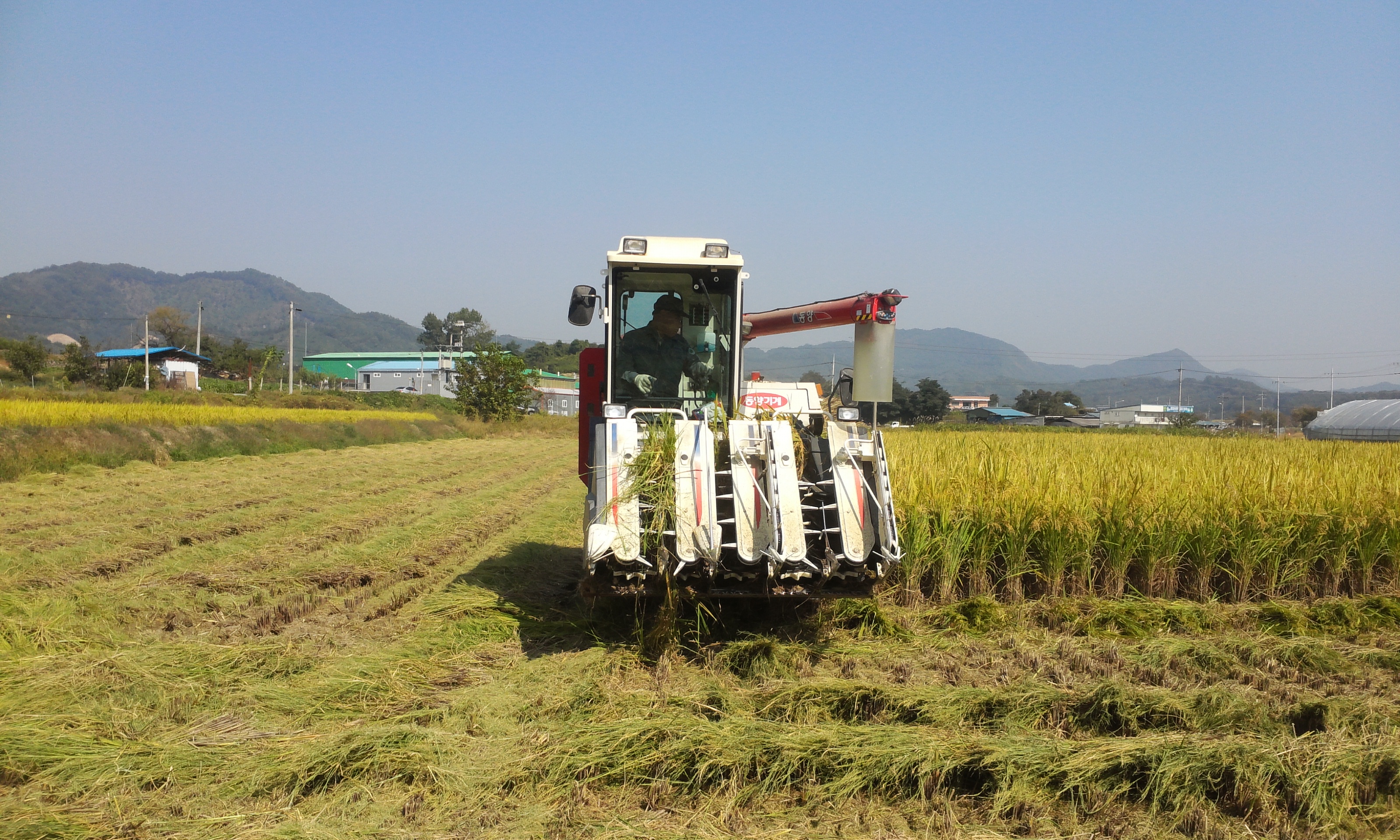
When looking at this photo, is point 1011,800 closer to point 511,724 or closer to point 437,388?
point 511,724

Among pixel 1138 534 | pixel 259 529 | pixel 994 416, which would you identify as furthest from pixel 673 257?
pixel 994 416

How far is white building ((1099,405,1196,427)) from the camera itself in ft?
261

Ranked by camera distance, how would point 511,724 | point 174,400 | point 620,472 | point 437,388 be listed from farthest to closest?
point 437,388 → point 174,400 → point 620,472 → point 511,724

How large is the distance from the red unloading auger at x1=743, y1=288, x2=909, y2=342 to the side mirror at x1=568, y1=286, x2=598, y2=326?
4.90 feet

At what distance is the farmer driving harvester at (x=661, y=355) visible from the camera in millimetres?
6773

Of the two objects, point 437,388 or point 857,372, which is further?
point 437,388

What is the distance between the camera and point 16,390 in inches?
1129

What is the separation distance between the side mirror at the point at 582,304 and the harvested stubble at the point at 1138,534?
2.96 meters

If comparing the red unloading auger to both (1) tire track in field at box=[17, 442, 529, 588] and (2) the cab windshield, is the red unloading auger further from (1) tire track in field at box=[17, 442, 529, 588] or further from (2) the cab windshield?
(1) tire track in field at box=[17, 442, 529, 588]

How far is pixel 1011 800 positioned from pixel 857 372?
3.81m

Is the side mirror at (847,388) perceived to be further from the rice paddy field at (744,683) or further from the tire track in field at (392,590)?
the tire track in field at (392,590)

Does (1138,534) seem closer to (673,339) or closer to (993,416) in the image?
(673,339)

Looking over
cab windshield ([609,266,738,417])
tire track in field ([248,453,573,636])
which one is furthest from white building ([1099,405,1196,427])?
cab windshield ([609,266,738,417])

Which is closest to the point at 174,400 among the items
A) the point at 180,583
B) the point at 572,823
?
the point at 180,583
